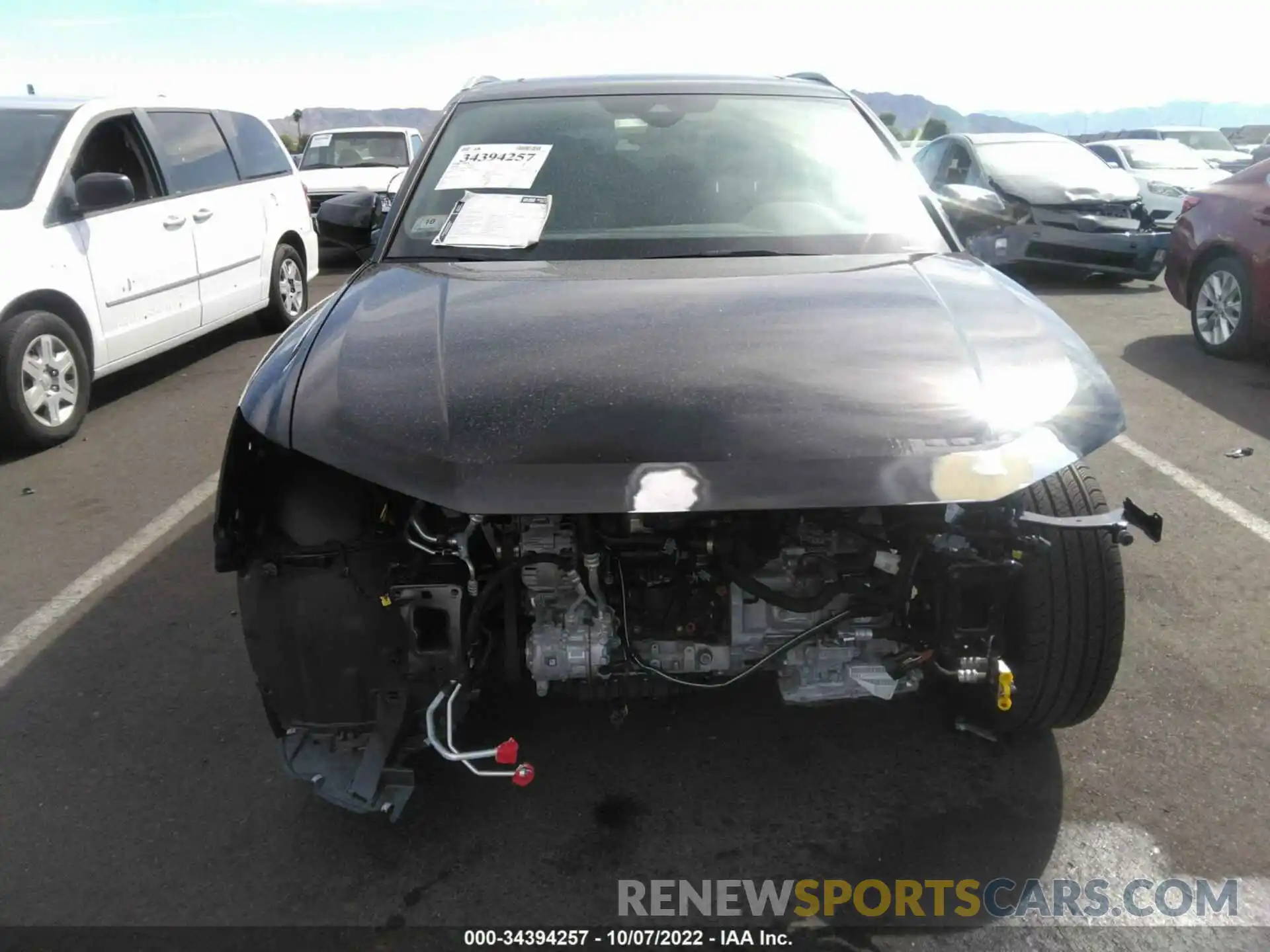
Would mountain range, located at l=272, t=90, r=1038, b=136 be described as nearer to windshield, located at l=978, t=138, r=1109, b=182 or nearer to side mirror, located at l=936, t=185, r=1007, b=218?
windshield, located at l=978, t=138, r=1109, b=182

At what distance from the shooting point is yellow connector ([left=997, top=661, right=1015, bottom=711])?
2.38m

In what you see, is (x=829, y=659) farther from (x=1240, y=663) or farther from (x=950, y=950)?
(x=1240, y=663)

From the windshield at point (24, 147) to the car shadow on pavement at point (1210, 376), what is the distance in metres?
6.92

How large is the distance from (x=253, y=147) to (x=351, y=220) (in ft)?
16.1

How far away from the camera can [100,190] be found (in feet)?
18.2

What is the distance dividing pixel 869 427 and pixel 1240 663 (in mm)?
2086

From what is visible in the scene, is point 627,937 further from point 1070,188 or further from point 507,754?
point 1070,188

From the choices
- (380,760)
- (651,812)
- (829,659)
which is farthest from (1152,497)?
(380,760)

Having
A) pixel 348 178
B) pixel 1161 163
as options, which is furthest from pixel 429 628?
pixel 1161 163

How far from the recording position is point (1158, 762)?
2.75 m

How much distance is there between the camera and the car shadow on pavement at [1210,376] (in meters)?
5.88


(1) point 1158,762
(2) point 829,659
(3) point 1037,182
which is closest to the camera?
(2) point 829,659

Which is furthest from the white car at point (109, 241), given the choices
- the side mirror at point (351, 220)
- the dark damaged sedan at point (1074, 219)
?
the dark damaged sedan at point (1074, 219)

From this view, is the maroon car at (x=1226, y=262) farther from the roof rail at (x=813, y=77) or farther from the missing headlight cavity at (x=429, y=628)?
the missing headlight cavity at (x=429, y=628)
